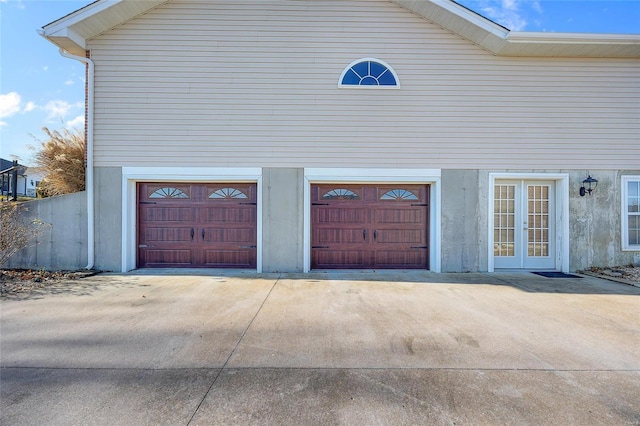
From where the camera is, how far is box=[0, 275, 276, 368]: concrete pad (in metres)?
2.82

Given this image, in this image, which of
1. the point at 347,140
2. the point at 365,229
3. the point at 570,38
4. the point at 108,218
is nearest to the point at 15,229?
the point at 108,218

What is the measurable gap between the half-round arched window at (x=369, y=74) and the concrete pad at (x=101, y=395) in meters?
6.24

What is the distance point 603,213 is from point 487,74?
419cm

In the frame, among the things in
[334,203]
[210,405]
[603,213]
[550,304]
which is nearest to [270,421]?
[210,405]

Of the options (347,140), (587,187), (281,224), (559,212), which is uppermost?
(347,140)

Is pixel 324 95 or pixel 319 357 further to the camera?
pixel 324 95

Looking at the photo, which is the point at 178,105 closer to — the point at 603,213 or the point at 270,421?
the point at 270,421

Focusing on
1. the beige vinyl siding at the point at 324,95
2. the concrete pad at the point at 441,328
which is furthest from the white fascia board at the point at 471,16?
the concrete pad at the point at 441,328

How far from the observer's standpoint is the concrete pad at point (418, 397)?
6.64 ft

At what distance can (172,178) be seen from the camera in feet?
21.9

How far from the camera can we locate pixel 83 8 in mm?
6047

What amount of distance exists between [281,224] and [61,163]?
6.09m

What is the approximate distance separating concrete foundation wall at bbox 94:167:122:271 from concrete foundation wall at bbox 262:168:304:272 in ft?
10.6

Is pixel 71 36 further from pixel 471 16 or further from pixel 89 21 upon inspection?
pixel 471 16
